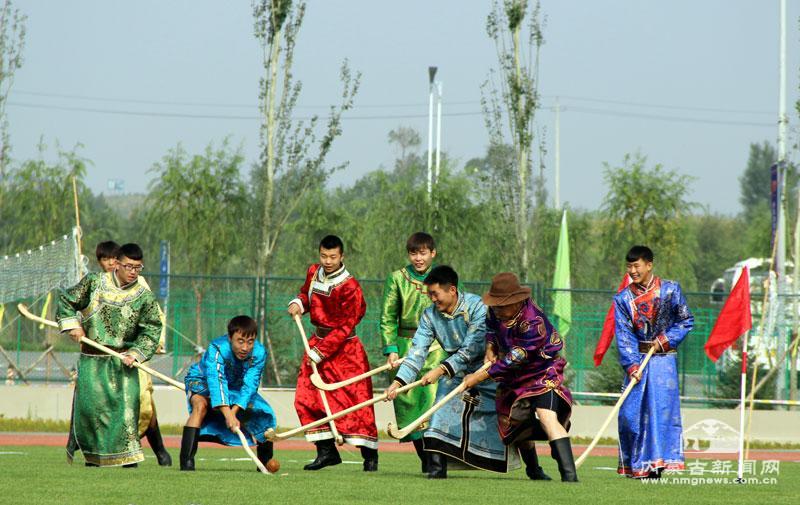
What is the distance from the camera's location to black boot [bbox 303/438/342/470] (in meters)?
10.6

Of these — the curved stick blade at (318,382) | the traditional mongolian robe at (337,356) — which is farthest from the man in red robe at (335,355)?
the curved stick blade at (318,382)

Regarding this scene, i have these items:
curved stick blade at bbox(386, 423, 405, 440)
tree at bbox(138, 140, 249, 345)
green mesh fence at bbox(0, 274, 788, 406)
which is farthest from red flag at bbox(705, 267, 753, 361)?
tree at bbox(138, 140, 249, 345)

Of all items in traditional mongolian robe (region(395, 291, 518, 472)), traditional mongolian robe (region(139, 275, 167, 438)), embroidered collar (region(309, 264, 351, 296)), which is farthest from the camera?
traditional mongolian robe (region(139, 275, 167, 438))

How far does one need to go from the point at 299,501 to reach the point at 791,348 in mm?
10892

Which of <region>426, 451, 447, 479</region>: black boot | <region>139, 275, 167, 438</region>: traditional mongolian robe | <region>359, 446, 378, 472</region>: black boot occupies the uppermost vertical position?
<region>139, 275, 167, 438</region>: traditional mongolian robe

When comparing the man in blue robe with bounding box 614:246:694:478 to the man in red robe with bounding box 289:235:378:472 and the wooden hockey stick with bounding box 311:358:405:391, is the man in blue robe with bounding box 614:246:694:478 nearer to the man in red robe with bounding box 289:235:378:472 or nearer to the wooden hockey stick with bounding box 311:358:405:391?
the wooden hockey stick with bounding box 311:358:405:391

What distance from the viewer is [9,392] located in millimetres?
17594

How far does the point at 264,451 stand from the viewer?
10.3m

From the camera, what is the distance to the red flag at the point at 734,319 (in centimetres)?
1047

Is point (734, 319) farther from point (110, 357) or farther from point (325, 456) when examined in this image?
point (110, 357)

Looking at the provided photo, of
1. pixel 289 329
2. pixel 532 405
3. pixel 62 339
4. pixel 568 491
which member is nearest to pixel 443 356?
pixel 532 405

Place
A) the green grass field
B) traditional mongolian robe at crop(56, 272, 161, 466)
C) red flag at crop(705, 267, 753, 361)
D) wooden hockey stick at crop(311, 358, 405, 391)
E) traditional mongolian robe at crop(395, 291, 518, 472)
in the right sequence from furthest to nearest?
red flag at crop(705, 267, 753, 361), wooden hockey stick at crop(311, 358, 405, 391), traditional mongolian robe at crop(56, 272, 161, 466), traditional mongolian robe at crop(395, 291, 518, 472), the green grass field

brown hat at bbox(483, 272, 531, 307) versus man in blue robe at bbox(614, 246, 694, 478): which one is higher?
brown hat at bbox(483, 272, 531, 307)

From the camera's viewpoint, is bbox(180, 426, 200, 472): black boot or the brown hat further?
bbox(180, 426, 200, 472): black boot
